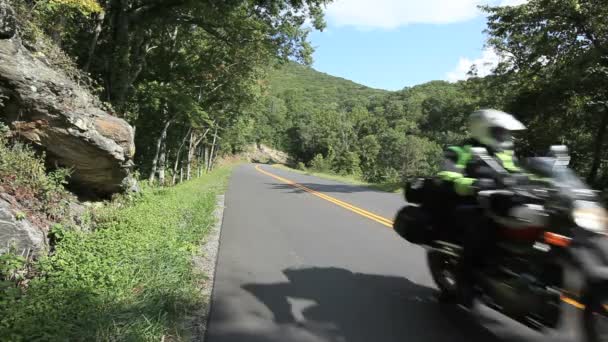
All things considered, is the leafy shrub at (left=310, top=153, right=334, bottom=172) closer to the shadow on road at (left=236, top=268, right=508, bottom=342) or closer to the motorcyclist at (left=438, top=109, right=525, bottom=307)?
the shadow on road at (left=236, top=268, right=508, bottom=342)

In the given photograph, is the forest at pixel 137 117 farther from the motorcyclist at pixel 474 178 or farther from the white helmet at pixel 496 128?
the white helmet at pixel 496 128

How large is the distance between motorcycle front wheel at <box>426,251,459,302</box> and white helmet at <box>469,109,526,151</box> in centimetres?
126

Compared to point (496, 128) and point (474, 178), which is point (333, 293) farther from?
point (496, 128)

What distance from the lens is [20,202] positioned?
6727 mm

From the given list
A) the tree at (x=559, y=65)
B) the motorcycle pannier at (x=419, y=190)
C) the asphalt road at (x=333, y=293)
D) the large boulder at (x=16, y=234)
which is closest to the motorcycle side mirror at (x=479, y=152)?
the motorcycle pannier at (x=419, y=190)

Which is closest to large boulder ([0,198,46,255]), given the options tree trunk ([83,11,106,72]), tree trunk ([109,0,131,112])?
tree trunk ([83,11,106,72])

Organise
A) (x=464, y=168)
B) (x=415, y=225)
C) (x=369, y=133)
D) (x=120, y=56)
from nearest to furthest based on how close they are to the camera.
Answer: (x=464, y=168) < (x=415, y=225) < (x=120, y=56) < (x=369, y=133)

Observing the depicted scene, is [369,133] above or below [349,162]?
above

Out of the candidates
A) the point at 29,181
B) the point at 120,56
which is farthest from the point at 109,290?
the point at 120,56

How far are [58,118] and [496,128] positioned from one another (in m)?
7.37

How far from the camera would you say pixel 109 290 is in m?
4.67

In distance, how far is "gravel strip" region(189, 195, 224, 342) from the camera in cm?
420

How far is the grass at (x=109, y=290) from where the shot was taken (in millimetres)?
3727

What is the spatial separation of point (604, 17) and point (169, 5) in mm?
14967
